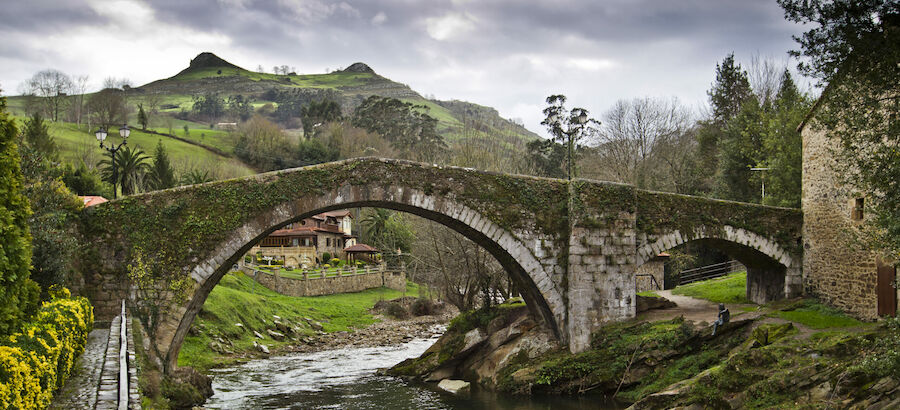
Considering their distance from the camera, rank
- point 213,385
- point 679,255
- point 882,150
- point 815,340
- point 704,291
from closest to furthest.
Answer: point 882,150
point 815,340
point 213,385
point 704,291
point 679,255

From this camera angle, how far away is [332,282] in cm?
4206

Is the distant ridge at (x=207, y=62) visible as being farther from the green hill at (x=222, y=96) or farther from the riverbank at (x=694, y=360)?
the riverbank at (x=694, y=360)

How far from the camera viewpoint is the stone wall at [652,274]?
3356 cm

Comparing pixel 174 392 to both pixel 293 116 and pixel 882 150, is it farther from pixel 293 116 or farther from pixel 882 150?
pixel 293 116

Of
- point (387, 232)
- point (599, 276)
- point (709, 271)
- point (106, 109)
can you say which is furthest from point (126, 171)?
point (106, 109)

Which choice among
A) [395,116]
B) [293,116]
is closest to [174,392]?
[395,116]

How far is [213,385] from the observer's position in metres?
19.2

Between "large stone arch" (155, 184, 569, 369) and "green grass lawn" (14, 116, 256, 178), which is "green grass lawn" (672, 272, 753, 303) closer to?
"large stone arch" (155, 184, 569, 369)

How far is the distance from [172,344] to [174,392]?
137cm

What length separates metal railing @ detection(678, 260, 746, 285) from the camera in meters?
33.5

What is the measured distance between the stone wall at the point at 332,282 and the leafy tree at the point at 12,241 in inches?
1099

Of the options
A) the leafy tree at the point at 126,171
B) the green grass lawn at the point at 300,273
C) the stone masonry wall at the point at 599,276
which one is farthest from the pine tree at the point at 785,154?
the leafy tree at the point at 126,171

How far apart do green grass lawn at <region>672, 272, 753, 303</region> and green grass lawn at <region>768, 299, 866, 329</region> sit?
410 centimetres

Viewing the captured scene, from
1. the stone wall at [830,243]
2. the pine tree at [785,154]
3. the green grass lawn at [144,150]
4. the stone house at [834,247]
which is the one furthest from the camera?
the green grass lawn at [144,150]
